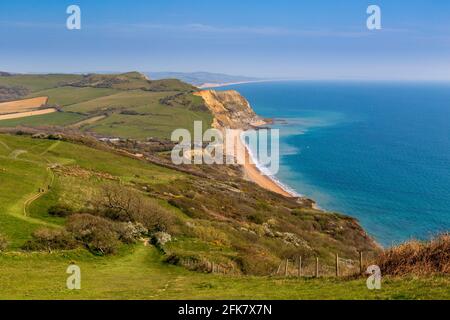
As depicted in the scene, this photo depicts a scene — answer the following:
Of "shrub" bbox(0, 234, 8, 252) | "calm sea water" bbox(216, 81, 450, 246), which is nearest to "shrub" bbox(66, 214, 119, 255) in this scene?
"shrub" bbox(0, 234, 8, 252)

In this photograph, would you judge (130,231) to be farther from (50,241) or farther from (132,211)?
(50,241)

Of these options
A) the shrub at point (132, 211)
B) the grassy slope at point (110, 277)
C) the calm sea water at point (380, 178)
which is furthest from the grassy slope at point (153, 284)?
the calm sea water at point (380, 178)

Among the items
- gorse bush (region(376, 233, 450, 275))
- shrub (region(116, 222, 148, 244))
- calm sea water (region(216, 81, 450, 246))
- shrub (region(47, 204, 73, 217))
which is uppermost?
gorse bush (region(376, 233, 450, 275))

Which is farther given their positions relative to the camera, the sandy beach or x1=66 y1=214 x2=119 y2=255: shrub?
the sandy beach

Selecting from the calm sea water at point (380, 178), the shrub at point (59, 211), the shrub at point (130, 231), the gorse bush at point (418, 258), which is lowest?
the calm sea water at point (380, 178)

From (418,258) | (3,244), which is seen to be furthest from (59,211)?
(418,258)

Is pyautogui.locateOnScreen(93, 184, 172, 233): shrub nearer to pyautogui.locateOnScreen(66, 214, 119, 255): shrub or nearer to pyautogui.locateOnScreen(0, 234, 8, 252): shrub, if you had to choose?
pyautogui.locateOnScreen(66, 214, 119, 255): shrub

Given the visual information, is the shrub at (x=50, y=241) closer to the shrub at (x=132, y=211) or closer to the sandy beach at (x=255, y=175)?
the shrub at (x=132, y=211)
